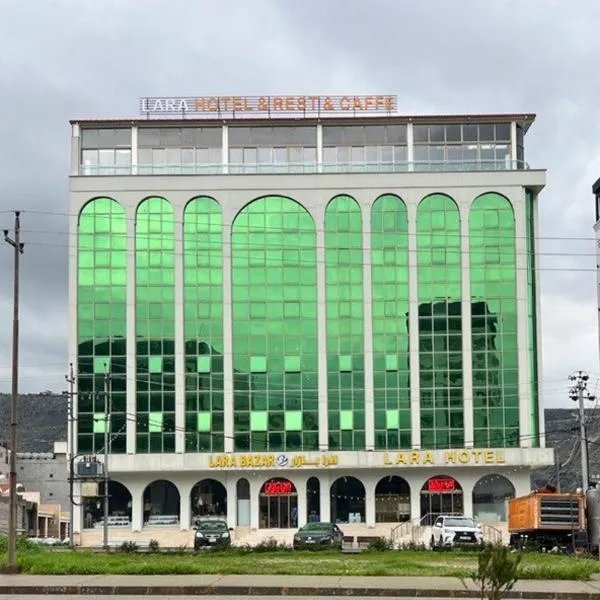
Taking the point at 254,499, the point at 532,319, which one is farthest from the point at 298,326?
the point at 532,319

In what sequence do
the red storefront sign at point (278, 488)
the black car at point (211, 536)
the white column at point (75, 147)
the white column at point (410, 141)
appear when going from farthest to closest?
the white column at point (410, 141)
the white column at point (75, 147)
the red storefront sign at point (278, 488)
the black car at point (211, 536)

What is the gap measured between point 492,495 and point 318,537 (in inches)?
1208

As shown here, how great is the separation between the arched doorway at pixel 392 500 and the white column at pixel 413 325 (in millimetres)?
3485

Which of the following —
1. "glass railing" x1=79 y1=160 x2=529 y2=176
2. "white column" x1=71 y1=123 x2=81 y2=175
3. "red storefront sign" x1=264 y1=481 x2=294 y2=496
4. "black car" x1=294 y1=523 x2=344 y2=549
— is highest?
"white column" x1=71 y1=123 x2=81 y2=175

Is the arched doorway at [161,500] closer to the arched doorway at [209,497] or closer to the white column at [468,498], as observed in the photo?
the arched doorway at [209,497]

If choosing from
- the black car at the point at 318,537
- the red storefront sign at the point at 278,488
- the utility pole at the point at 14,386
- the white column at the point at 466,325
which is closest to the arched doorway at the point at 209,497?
the red storefront sign at the point at 278,488

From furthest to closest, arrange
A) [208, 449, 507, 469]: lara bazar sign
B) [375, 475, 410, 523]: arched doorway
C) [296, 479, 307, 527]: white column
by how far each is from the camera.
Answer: [296, 479, 307, 527]: white column, [375, 475, 410, 523]: arched doorway, [208, 449, 507, 469]: lara bazar sign

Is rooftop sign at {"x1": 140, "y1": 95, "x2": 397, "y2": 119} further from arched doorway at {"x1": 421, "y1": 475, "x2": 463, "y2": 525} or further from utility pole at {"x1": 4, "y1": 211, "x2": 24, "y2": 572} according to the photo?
utility pole at {"x1": 4, "y1": 211, "x2": 24, "y2": 572}

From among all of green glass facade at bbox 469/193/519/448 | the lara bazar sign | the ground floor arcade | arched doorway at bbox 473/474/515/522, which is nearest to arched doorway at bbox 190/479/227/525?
the ground floor arcade

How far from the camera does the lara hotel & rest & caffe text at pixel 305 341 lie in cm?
8138

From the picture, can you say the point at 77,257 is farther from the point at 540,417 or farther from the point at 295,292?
the point at 540,417

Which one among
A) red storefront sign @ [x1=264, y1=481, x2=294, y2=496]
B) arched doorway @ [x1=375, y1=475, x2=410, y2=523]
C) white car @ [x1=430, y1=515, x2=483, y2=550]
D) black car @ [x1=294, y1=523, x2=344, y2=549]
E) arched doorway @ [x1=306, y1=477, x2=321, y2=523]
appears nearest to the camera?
white car @ [x1=430, y1=515, x2=483, y2=550]

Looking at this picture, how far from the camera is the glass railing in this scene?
84.2 m

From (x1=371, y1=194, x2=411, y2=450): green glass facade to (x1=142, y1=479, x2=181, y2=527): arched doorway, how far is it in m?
14.8
